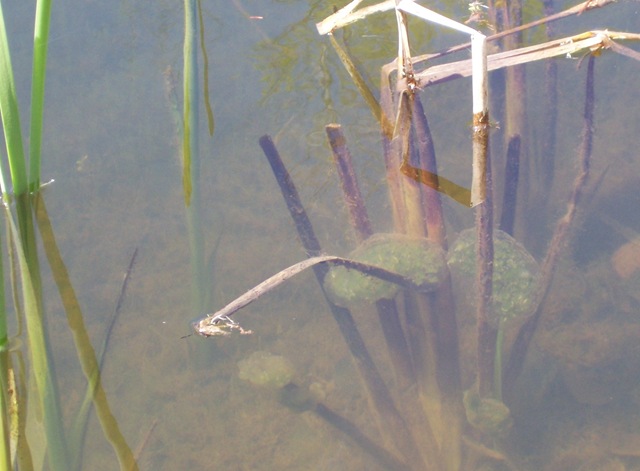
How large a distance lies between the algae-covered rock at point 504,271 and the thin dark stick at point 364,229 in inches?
11.3

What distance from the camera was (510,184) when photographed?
89.5 inches

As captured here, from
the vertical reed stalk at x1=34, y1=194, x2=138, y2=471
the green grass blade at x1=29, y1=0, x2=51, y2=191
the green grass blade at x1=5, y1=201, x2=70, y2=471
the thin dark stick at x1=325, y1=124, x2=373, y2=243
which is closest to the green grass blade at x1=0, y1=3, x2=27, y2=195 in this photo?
the green grass blade at x1=29, y1=0, x2=51, y2=191

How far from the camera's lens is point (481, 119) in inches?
A: 69.9

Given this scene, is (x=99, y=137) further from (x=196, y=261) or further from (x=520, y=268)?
(x=520, y=268)

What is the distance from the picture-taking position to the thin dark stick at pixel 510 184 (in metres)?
2.22

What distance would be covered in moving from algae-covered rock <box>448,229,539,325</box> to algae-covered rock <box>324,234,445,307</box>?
10 centimetres

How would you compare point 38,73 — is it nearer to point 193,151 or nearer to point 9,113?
point 9,113

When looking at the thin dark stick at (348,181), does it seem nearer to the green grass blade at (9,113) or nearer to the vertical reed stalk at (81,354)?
the green grass blade at (9,113)

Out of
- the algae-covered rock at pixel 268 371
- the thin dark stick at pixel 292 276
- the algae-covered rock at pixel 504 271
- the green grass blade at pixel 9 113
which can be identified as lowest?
the algae-covered rock at pixel 268 371

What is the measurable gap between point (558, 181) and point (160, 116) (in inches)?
75.9

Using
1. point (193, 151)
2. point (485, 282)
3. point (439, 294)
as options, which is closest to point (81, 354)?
point (193, 151)

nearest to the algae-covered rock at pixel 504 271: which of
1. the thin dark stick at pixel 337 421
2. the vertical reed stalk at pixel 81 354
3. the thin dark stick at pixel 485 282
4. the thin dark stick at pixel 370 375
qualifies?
the thin dark stick at pixel 485 282

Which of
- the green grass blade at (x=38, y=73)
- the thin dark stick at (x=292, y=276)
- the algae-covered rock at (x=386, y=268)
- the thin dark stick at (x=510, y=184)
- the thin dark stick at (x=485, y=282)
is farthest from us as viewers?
the thin dark stick at (x=510, y=184)

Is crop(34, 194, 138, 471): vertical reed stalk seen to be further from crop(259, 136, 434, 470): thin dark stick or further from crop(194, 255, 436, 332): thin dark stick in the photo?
crop(259, 136, 434, 470): thin dark stick
